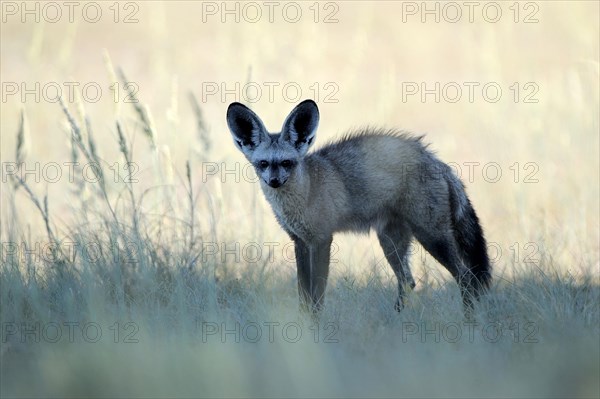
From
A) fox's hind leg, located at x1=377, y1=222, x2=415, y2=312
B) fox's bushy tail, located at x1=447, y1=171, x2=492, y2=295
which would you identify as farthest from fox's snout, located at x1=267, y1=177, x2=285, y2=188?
fox's bushy tail, located at x1=447, y1=171, x2=492, y2=295

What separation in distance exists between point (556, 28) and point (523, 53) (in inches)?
75.7

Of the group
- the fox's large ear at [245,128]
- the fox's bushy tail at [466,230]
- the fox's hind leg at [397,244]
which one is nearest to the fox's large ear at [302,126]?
the fox's large ear at [245,128]

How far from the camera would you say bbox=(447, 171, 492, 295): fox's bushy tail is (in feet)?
21.2

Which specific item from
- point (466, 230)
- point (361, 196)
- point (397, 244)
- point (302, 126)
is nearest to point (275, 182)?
point (302, 126)

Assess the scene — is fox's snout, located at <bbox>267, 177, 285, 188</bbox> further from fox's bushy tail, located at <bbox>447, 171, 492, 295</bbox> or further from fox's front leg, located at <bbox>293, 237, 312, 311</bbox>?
fox's bushy tail, located at <bbox>447, 171, 492, 295</bbox>

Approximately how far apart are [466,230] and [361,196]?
31.9 inches

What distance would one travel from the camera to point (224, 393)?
4.11 m

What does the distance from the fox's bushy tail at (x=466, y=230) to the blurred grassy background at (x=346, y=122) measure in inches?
11.3

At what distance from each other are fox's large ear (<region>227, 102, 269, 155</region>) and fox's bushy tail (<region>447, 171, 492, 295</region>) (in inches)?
55.8

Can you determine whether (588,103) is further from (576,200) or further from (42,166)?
(42,166)

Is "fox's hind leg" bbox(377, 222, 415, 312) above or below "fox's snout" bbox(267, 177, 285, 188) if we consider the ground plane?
below

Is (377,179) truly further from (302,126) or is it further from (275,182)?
(275,182)

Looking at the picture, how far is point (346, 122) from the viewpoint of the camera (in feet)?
36.0

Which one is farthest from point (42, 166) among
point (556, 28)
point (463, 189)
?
point (556, 28)
